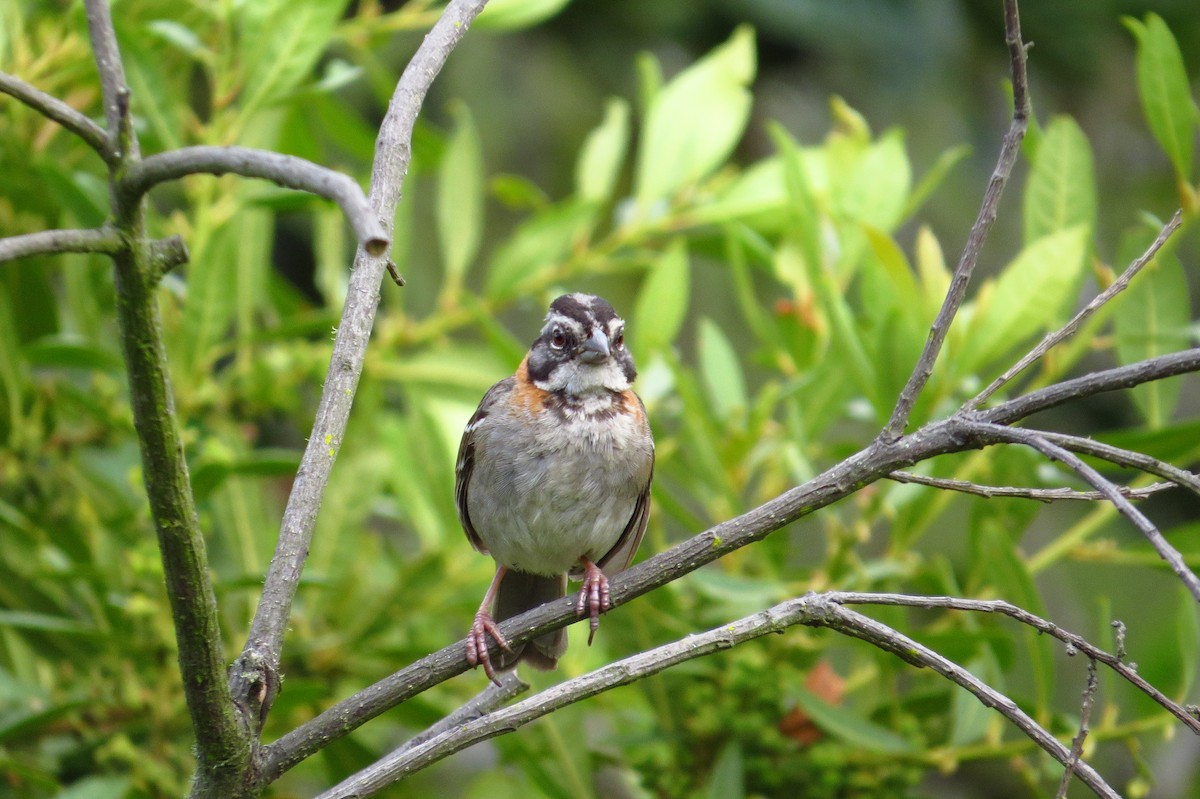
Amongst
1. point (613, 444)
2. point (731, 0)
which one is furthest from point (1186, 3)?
point (613, 444)

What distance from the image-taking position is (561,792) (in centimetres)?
338

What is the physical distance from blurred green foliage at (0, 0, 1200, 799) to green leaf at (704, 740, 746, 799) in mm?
11

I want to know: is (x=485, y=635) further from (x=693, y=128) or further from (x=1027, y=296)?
(x=693, y=128)

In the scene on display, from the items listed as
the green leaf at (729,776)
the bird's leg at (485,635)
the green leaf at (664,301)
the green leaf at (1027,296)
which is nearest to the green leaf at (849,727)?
the green leaf at (729,776)

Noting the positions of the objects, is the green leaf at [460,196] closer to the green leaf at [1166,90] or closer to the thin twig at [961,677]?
the green leaf at [1166,90]

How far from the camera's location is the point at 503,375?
4152 millimetres

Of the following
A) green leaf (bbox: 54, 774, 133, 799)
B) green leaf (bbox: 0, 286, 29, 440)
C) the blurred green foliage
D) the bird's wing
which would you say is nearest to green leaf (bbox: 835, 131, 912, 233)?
the blurred green foliage

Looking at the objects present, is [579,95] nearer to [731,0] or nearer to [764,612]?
[731,0]

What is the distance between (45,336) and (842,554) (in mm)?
2527

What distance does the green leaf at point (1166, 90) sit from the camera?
324 centimetres

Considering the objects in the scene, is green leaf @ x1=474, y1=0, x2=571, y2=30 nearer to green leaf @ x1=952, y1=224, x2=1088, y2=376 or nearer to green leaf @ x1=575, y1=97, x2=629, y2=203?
green leaf @ x1=575, y1=97, x2=629, y2=203

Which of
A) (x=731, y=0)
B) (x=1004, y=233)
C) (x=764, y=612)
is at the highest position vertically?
(x=731, y=0)

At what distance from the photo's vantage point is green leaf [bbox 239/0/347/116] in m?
3.45

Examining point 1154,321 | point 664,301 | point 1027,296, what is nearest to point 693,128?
point 664,301
